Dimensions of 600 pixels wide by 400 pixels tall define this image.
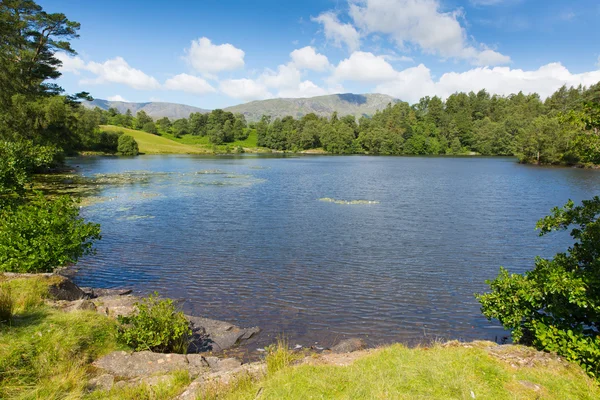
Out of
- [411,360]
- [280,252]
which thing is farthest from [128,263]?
[411,360]

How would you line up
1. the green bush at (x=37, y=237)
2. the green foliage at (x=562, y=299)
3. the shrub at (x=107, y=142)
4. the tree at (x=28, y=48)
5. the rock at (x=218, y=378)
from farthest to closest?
1. the shrub at (x=107, y=142)
2. the tree at (x=28, y=48)
3. the green bush at (x=37, y=237)
4. the green foliage at (x=562, y=299)
5. the rock at (x=218, y=378)

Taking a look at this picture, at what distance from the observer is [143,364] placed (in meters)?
11.8

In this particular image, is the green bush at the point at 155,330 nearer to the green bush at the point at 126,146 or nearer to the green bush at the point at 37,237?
the green bush at the point at 37,237

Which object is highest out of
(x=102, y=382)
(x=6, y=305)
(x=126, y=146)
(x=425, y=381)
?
(x=126, y=146)

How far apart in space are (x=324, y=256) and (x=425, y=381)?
61.7 feet

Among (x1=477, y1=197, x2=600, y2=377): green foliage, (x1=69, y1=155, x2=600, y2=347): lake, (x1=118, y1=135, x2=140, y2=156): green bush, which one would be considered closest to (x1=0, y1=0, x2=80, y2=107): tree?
(x1=69, y1=155, x2=600, y2=347): lake

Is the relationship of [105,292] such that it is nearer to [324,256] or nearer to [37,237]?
[37,237]

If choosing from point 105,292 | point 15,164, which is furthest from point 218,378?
point 15,164

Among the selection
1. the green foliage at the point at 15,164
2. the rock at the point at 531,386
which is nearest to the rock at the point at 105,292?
the green foliage at the point at 15,164

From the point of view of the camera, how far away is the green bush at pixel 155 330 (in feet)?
41.8

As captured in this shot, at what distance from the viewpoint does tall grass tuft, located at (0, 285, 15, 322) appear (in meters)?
12.0

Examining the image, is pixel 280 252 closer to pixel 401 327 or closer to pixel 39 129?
pixel 401 327

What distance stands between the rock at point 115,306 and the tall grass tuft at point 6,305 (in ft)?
10.8

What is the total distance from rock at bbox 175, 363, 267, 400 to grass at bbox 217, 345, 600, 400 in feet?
1.79
